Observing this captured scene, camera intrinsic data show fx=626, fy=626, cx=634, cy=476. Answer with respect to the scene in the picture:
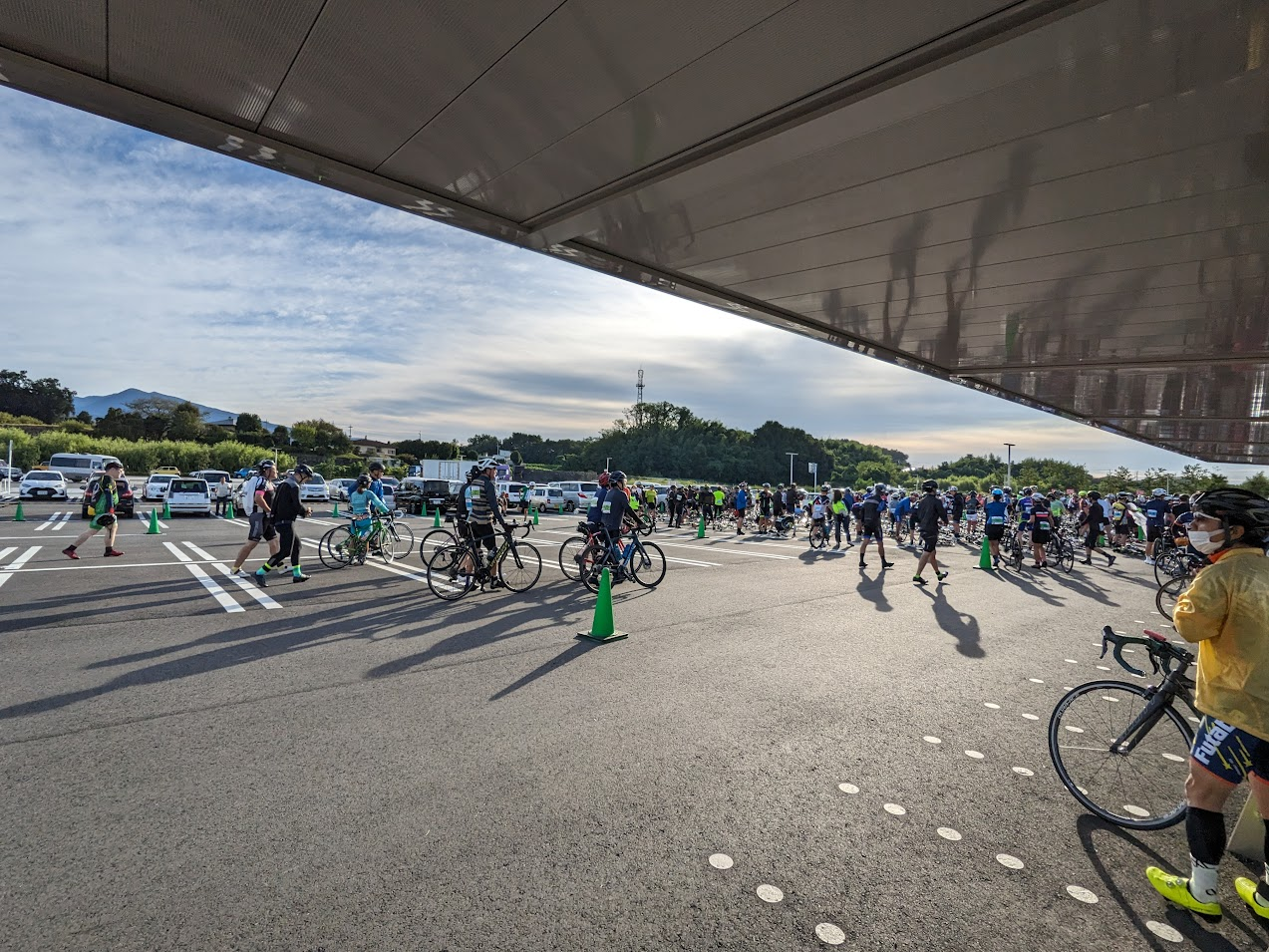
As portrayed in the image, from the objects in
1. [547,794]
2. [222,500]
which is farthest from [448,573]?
[222,500]

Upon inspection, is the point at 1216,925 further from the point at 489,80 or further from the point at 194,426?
the point at 194,426

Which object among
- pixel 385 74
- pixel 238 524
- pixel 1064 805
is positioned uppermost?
pixel 385 74

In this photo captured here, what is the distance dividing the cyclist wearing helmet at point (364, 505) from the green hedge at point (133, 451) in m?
56.7

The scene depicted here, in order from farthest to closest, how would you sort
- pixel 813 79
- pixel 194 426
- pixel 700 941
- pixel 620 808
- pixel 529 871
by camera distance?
pixel 194 426
pixel 813 79
pixel 620 808
pixel 529 871
pixel 700 941

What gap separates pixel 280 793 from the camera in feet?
11.5

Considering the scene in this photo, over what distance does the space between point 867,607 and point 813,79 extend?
741cm

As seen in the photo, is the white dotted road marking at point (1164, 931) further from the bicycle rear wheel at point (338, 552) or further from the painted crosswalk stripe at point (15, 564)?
the painted crosswalk stripe at point (15, 564)

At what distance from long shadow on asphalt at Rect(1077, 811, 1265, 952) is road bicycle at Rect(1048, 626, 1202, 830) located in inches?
5.0

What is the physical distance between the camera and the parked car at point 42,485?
30078 millimetres

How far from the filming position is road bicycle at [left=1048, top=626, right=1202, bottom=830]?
3426mm

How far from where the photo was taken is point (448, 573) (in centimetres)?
951

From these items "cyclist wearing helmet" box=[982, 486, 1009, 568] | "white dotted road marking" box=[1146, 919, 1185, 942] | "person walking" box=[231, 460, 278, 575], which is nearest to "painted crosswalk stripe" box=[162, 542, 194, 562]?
"person walking" box=[231, 460, 278, 575]

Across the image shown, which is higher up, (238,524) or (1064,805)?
(1064,805)

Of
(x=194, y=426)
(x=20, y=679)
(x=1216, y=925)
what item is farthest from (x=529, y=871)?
(x=194, y=426)
